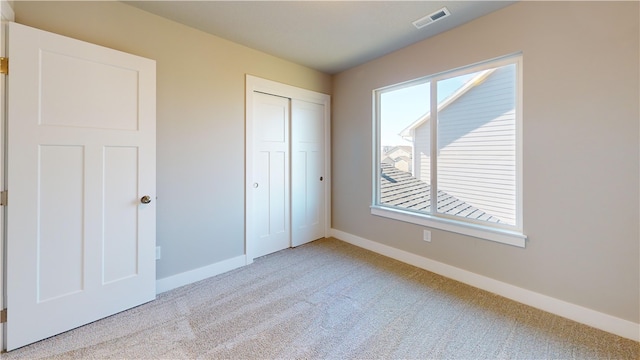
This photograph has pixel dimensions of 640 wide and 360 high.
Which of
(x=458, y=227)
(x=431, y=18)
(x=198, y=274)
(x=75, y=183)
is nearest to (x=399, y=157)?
(x=458, y=227)

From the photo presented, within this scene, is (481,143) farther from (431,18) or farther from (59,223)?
(59,223)

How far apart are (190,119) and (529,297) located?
11.0 feet

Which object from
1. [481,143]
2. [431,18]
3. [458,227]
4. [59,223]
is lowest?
[458,227]

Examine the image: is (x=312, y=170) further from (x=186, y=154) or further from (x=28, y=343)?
(x=28, y=343)

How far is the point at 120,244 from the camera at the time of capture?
197 cm

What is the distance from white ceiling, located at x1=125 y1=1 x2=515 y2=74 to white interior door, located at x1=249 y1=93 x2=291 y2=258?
699mm

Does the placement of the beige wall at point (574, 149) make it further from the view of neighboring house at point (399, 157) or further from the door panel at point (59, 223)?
the door panel at point (59, 223)

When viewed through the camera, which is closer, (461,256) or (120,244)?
(120,244)

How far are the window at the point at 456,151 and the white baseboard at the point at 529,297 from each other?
40cm

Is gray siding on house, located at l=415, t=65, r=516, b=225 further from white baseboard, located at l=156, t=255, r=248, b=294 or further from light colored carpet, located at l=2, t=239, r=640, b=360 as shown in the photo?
white baseboard, located at l=156, t=255, r=248, b=294

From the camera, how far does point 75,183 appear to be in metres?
1.78

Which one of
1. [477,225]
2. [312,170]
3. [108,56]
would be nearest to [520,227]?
[477,225]

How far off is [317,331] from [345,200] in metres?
2.11

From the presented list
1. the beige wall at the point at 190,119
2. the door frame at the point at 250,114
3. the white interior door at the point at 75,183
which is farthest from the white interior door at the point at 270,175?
the white interior door at the point at 75,183
